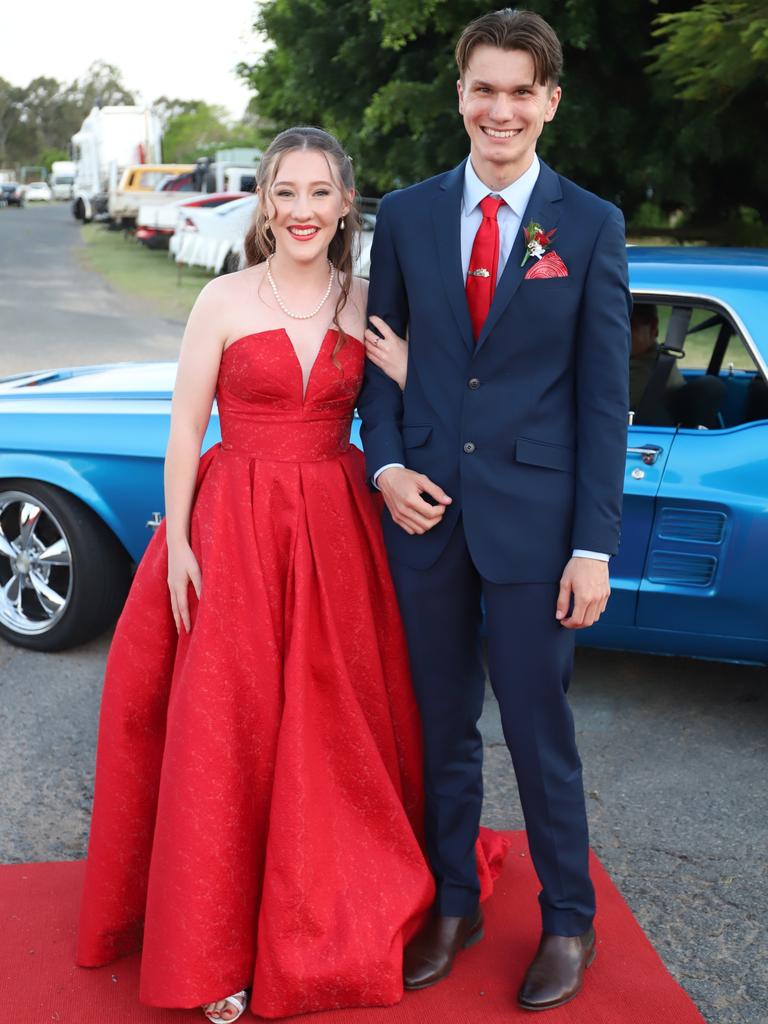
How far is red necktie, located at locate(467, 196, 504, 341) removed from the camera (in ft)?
8.02

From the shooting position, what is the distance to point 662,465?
3680 mm

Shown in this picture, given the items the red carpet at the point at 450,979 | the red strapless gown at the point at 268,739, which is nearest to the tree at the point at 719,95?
the red strapless gown at the point at 268,739

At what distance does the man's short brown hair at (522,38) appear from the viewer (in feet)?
7.51

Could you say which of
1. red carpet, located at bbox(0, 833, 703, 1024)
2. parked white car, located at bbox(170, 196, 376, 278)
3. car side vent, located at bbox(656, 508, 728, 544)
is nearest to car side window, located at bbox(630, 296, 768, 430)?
car side vent, located at bbox(656, 508, 728, 544)

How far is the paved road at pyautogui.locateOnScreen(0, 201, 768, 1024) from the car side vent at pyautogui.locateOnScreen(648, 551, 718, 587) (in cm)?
60

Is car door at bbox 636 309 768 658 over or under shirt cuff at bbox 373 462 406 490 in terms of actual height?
under

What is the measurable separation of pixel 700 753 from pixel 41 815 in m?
2.10

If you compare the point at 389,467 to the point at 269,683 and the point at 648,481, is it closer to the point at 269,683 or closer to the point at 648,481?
the point at 269,683

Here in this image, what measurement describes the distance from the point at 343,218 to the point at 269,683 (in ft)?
3.64


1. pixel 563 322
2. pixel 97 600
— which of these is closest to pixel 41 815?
pixel 97 600

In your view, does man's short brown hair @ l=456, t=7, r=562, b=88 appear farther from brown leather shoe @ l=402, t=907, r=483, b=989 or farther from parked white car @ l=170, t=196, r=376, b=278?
parked white car @ l=170, t=196, r=376, b=278

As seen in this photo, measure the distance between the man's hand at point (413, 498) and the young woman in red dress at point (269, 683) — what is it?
0.75ft

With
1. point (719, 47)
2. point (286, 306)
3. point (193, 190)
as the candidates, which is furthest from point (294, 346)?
point (193, 190)

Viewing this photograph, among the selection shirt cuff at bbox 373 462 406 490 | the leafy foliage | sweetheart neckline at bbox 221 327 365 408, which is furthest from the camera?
the leafy foliage
